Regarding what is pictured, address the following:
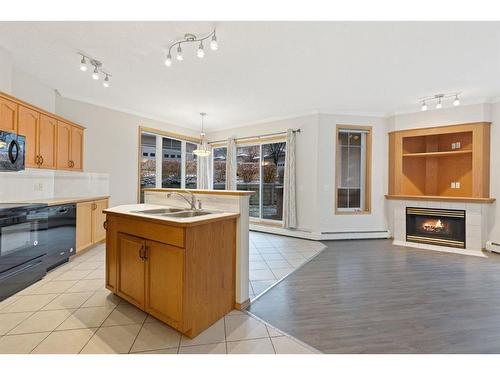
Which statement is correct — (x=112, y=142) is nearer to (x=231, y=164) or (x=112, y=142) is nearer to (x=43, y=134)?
(x=43, y=134)

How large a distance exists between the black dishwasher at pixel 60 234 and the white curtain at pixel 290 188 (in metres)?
3.95

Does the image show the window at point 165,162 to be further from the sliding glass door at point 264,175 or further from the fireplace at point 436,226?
the fireplace at point 436,226

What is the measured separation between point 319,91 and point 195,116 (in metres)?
3.02

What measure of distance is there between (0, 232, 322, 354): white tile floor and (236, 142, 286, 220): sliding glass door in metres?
3.38

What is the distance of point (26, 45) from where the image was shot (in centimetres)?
267

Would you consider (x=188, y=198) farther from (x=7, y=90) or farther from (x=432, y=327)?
(x=7, y=90)

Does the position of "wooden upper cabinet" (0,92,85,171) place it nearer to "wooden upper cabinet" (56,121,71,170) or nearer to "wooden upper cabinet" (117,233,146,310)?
"wooden upper cabinet" (56,121,71,170)

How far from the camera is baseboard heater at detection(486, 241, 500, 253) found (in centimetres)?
413

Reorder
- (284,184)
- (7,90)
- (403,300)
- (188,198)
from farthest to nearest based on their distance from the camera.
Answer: (284,184), (7,90), (188,198), (403,300)

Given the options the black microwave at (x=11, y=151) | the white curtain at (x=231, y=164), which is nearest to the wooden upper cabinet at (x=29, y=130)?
the black microwave at (x=11, y=151)

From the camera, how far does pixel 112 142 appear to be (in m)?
4.80

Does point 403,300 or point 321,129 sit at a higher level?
point 321,129
